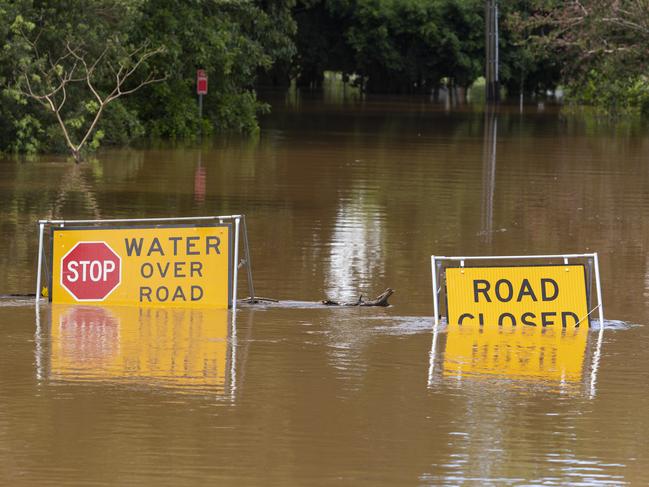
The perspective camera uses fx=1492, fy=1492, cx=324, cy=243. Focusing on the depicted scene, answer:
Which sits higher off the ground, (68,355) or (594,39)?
(594,39)

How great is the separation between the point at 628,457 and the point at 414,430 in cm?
134

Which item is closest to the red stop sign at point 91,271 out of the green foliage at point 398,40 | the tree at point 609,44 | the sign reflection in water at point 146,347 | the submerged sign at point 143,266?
the submerged sign at point 143,266

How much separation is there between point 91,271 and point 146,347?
2033 millimetres

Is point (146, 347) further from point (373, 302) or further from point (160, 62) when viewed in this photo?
point (160, 62)

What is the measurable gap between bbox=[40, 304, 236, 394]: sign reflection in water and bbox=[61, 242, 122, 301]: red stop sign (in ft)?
0.56

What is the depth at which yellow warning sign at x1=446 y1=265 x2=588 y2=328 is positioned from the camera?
41.1 feet

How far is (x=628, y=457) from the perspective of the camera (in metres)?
8.72

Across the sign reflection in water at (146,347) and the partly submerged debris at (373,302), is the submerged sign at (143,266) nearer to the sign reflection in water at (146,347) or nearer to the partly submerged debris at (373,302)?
the sign reflection in water at (146,347)

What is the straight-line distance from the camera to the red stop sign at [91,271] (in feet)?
43.7

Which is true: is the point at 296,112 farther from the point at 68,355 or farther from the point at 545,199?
the point at 68,355

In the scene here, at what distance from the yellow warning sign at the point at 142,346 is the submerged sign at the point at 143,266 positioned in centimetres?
15

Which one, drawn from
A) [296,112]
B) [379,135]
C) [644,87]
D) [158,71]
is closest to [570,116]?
[644,87]

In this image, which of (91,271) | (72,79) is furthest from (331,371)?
(72,79)

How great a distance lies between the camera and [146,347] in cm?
1162
